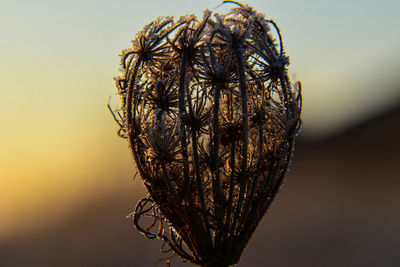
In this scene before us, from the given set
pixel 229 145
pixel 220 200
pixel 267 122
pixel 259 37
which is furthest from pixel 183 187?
pixel 259 37

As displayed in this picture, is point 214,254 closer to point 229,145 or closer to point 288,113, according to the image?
point 229,145

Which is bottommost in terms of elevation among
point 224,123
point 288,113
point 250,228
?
point 250,228

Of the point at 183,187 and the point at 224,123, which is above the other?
the point at 224,123

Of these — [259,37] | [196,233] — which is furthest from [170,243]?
[259,37]

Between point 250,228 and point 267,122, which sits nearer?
point 250,228

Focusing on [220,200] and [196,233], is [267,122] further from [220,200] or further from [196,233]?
[196,233]

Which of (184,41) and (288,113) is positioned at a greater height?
(184,41)

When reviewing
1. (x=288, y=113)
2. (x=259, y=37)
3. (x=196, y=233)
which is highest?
(x=259, y=37)
